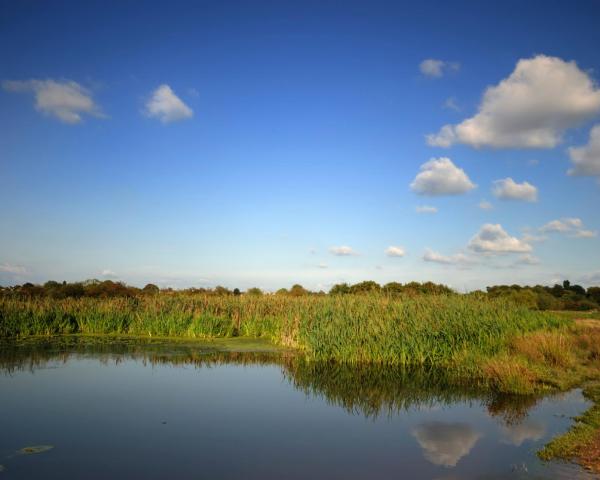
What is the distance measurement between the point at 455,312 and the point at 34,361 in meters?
12.7

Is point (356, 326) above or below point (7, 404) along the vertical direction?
above

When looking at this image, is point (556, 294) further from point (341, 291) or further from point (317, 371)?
point (317, 371)

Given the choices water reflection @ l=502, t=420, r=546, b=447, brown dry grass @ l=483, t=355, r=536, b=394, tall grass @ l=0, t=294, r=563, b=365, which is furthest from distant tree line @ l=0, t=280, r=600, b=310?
water reflection @ l=502, t=420, r=546, b=447

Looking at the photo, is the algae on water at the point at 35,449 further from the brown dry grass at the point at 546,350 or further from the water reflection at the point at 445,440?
the brown dry grass at the point at 546,350

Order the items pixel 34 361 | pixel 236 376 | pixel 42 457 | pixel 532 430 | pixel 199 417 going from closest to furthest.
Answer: pixel 42 457
pixel 532 430
pixel 199 417
pixel 236 376
pixel 34 361

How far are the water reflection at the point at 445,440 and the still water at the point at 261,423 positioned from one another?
2 cm

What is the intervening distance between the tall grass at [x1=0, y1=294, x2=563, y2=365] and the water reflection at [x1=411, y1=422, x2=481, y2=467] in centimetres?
593

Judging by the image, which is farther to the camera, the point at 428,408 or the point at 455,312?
the point at 455,312

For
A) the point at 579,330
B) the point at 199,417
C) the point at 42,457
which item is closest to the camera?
the point at 42,457

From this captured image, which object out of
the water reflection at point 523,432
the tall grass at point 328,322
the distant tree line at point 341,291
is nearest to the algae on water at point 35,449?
the water reflection at point 523,432

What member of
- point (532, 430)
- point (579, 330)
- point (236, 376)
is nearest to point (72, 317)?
point (236, 376)

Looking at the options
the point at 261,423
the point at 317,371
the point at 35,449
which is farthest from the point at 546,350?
the point at 35,449

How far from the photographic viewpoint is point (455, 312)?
16172 mm

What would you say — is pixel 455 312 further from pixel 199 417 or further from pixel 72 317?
pixel 72 317
